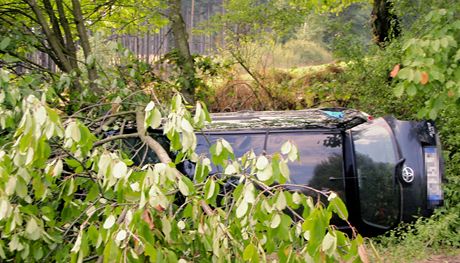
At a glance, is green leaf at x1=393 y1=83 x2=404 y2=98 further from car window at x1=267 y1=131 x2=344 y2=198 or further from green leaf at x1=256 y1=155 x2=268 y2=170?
green leaf at x1=256 y1=155 x2=268 y2=170

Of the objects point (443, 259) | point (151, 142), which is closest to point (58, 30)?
point (151, 142)

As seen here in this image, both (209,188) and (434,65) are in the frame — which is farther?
(434,65)

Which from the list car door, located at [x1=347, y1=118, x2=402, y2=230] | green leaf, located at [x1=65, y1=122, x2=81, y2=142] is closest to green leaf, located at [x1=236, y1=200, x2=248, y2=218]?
green leaf, located at [x1=65, y1=122, x2=81, y2=142]

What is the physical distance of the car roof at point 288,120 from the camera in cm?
658

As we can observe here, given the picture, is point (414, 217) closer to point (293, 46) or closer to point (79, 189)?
point (79, 189)

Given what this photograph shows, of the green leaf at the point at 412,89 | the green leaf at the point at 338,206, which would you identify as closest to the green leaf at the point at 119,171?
the green leaf at the point at 338,206

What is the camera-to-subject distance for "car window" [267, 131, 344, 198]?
21.1 ft

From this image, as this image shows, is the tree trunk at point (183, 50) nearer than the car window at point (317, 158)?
No

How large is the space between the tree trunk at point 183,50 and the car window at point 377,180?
9.77 feet

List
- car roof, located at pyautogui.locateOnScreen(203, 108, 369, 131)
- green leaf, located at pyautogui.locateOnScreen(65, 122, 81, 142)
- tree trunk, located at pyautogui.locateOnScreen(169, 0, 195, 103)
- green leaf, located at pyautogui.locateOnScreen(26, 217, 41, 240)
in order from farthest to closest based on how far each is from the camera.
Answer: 1. tree trunk, located at pyautogui.locateOnScreen(169, 0, 195, 103)
2. car roof, located at pyautogui.locateOnScreen(203, 108, 369, 131)
3. green leaf, located at pyautogui.locateOnScreen(26, 217, 41, 240)
4. green leaf, located at pyautogui.locateOnScreen(65, 122, 81, 142)

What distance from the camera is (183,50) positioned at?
9.53 m

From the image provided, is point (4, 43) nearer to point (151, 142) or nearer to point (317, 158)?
point (151, 142)

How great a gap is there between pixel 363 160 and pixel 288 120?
0.99 metres

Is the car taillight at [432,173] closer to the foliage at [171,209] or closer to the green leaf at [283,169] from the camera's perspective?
the foliage at [171,209]
